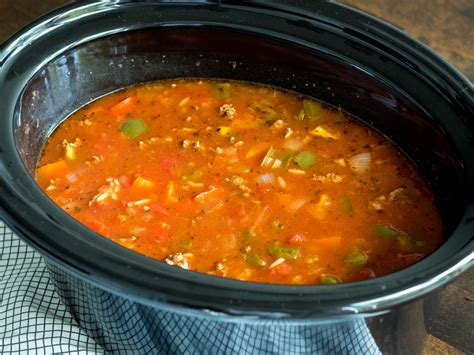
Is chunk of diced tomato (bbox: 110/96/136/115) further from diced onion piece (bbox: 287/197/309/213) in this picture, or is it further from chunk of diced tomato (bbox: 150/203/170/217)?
diced onion piece (bbox: 287/197/309/213)

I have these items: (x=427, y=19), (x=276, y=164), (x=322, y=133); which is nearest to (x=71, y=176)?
(x=276, y=164)

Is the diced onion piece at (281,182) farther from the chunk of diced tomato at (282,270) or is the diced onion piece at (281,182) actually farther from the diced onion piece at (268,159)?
the chunk of diced tomato at (282,270)

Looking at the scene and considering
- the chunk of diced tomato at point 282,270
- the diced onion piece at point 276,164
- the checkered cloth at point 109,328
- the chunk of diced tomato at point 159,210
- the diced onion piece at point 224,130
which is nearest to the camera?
the checkered cloth at point 109,328

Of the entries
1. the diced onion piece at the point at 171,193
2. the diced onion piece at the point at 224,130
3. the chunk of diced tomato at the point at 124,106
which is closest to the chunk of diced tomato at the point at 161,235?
the diced onion piece at the point at 171,193

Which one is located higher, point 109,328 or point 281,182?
point 281,182

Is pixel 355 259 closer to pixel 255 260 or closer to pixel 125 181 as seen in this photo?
pixel 255 260

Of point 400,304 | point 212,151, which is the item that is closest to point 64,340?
point 212,151
